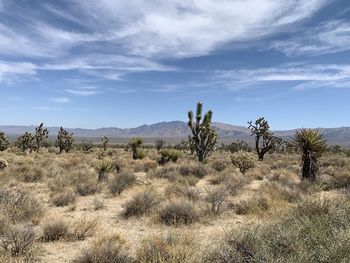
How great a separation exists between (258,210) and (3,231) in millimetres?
6818

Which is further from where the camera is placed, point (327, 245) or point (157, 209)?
point (157, 209)

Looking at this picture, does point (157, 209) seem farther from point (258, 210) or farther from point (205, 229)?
point (258, 210)

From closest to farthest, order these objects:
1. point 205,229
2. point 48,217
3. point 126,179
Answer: point 205,229, point 48,217, point 126,179

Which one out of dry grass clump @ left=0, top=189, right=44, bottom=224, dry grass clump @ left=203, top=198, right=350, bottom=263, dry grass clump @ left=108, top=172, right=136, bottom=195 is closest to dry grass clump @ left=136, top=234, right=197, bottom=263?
dry grass clump @ left=203, top=198, right=350, bottom=263

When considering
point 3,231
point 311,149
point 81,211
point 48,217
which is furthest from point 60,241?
point 311,149

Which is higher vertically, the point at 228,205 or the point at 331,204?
the point at 331,204

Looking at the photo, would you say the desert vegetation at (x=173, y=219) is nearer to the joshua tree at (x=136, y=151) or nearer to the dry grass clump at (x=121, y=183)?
the dry grass clump at (x=121, y=183)

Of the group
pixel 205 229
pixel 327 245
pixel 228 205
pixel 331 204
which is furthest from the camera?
pixel 228 205

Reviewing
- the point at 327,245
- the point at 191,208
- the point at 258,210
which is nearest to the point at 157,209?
the point at 191,208

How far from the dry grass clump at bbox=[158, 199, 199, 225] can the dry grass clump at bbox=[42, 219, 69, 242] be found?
8.81 feet

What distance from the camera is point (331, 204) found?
8.37m

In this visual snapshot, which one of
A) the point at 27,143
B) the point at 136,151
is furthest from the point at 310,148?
the point at 27,143

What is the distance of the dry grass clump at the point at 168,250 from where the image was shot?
5.78 metres

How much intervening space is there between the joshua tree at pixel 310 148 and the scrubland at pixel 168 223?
31.9 inches
